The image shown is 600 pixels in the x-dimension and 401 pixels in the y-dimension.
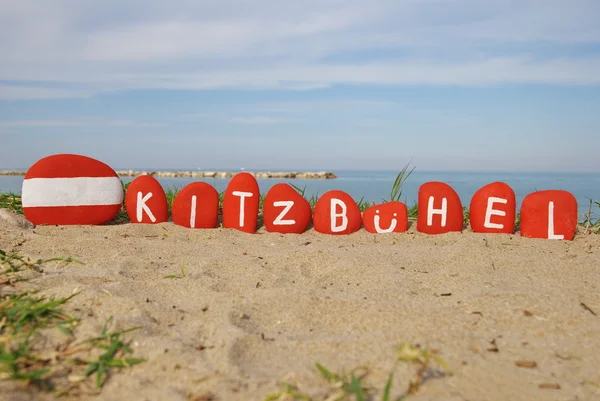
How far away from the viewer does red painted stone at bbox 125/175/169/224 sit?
412cm

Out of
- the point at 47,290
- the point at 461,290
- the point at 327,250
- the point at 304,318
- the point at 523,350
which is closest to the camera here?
the point at 523,350

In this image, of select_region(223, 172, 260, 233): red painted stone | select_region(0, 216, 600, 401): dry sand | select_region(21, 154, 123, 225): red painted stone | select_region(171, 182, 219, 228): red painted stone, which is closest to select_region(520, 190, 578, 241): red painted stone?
select_region(0, 216, 600, 401): dry sand

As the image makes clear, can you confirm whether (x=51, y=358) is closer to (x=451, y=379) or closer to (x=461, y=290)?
(x=451, y=379)

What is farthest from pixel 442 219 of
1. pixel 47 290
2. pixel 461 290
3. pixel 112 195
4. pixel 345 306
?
pixel 47 290

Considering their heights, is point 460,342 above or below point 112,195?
below

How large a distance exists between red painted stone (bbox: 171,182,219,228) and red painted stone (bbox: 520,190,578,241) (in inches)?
86.5

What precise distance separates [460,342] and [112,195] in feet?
10.0

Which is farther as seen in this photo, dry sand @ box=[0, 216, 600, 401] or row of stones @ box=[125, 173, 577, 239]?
row of stones @ box=[125, 173, 577, 239]

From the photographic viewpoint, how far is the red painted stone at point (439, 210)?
392cm

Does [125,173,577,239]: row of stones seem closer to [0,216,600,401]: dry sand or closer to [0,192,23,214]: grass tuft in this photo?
[0,216,600,401]: dry sand

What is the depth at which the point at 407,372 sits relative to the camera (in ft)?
5.11

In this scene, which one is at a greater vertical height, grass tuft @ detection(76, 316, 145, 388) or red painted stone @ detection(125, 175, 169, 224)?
red painted stone @ detection(125, 175, 169, 224)

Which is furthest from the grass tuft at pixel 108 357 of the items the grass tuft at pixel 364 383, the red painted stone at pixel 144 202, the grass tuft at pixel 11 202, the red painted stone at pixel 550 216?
the grass tuft at pixel 11 202

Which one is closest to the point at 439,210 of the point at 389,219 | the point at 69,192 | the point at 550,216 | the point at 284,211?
the point at 389,219
